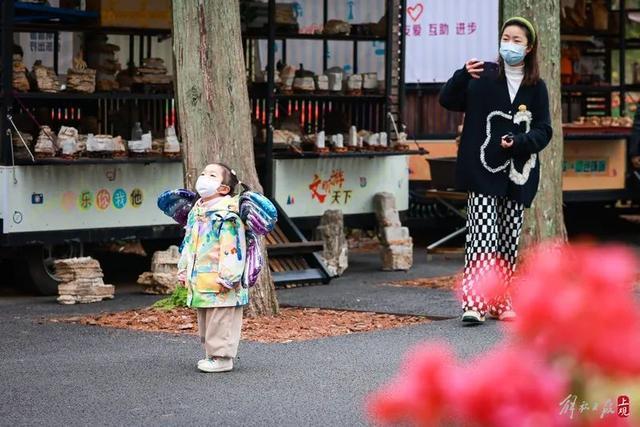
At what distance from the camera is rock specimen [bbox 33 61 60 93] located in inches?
480

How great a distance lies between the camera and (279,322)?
9844 millimetres

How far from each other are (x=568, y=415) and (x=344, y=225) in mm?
12184

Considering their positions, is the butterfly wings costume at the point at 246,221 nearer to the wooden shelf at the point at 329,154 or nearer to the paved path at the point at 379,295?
the paved path at the point at 379,295

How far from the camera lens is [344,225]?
14.5m

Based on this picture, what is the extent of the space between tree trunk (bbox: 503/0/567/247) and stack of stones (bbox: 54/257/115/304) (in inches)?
143

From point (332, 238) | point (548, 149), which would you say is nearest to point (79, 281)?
point (332, 238)

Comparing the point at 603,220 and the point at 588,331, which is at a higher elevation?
the point at 588,331

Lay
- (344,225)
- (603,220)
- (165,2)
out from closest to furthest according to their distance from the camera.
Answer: (165,2) < (344,225) < (603,220)

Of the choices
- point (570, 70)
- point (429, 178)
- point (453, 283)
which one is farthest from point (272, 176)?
point (570, 70)

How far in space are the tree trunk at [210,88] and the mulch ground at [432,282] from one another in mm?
2934

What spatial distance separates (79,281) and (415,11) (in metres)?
7.13

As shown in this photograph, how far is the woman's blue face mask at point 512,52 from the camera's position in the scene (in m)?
8.98

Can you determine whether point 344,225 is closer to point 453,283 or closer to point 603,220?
point 453,283

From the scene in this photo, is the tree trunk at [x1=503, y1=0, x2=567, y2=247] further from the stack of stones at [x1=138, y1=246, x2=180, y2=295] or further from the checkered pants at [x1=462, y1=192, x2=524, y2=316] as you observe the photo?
the stack of stones at [x1=138, y1=246, x2=180, y2=295]
